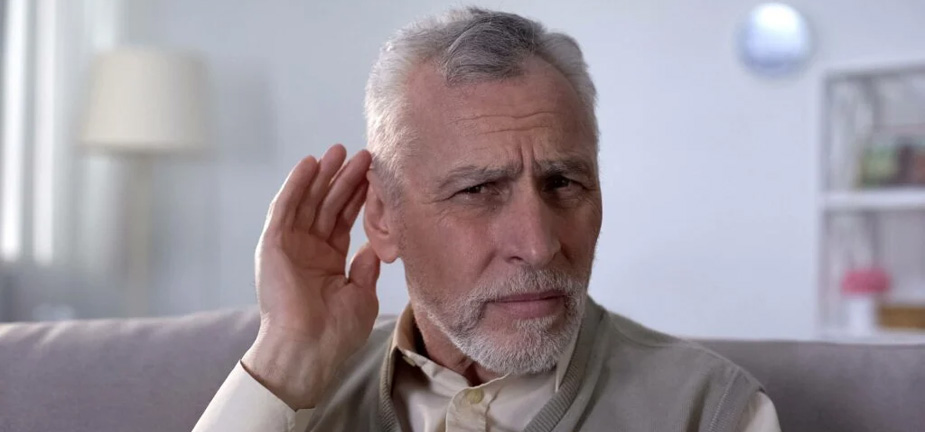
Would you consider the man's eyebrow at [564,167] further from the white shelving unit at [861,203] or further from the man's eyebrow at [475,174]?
the white shelving unit at [861,203]

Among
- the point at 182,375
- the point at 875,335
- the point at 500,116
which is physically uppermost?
the point at 500,116

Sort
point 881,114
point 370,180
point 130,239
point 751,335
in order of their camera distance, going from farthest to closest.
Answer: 1. point 130,239
2. point 751,335
3. point 881,114
4. point 370,180

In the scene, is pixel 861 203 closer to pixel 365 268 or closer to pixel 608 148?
pixel 608 148

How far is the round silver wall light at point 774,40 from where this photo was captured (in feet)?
12.2

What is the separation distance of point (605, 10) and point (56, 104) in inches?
82.3

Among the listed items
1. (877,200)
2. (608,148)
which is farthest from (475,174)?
(608,148)

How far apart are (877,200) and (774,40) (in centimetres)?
67

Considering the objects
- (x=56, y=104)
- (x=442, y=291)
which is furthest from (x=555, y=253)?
(x=56, y=104)

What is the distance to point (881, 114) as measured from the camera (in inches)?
139

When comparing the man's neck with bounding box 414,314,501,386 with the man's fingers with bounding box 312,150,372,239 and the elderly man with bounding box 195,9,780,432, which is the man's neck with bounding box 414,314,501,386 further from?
the man's fingers with bounding box 312,150,372,239

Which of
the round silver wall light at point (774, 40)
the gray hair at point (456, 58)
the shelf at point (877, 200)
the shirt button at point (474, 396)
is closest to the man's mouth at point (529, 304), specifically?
the shirt button at point (474, 396)

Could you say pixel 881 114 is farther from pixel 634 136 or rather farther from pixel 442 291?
pixel 442 291

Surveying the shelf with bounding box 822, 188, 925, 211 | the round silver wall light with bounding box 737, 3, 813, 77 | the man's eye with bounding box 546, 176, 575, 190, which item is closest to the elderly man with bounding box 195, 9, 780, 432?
the man's eye with bounding box 546, 176, 575, 190

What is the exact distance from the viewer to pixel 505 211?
1428 mm
